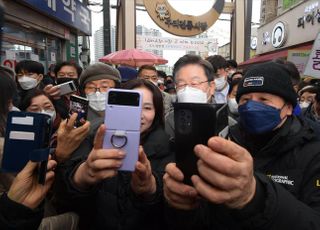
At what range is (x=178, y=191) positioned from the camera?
96 cm

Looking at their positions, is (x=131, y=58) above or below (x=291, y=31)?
below

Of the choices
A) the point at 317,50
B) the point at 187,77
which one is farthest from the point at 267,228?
the point at 317,50

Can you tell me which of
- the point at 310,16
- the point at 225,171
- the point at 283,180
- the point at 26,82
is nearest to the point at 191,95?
the point at 283,180

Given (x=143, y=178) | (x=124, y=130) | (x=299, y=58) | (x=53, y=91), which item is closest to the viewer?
(x=124, y=130)

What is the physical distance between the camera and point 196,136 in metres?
0.91

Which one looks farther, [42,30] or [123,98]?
[42,30]

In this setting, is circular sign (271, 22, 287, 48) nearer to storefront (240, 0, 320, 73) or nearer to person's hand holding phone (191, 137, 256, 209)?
storefront (240, 0, 320, 73)

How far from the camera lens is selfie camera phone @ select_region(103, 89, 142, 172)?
1124 millimetres

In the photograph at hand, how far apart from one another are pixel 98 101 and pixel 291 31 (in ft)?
47.5

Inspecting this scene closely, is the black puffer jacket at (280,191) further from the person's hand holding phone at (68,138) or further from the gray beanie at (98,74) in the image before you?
the gray beanie at (98,74)

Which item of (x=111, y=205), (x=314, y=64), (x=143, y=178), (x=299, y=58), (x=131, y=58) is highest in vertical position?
(x=131, y=58)

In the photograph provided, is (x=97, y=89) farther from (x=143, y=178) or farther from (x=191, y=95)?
(x=143, y=178)

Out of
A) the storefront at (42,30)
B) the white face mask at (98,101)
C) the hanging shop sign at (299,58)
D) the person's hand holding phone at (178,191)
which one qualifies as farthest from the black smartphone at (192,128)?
the hanging shop sign at (299,58)

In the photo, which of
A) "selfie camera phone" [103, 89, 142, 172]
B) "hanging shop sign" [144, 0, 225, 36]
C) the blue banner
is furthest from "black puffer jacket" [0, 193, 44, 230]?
"hanging shop sign" [144, 0, 225, 36]
